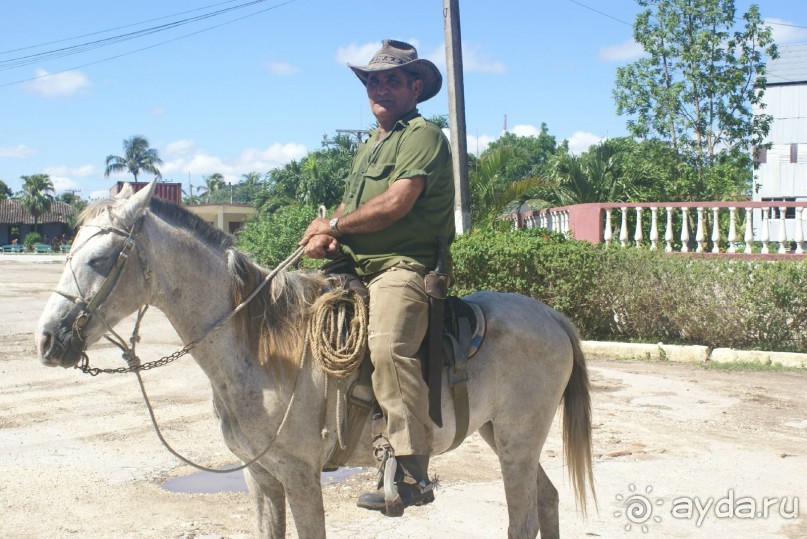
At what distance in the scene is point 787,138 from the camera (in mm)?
43125

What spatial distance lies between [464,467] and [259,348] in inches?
133

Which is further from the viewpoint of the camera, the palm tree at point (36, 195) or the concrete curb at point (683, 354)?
the palm tree at point (36, 195)

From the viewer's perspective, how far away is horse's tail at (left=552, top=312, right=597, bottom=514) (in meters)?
4.95

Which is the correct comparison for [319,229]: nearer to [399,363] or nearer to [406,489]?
[399,363]

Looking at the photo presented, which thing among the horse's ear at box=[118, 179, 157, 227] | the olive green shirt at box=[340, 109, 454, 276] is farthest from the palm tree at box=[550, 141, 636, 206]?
the horse's ear at box=[118, 179, 157, 227]

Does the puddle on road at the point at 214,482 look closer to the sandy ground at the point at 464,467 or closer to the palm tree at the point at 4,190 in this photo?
the sandy ground at the point at 464,467

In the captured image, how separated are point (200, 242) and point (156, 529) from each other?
2.47m

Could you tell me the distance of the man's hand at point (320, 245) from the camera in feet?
13.5

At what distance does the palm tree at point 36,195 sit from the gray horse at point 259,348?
82.4m

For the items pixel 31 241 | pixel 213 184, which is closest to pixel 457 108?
pixel 31 241

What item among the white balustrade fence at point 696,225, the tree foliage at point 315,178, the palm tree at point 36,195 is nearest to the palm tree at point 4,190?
the palm tree at point 36,195

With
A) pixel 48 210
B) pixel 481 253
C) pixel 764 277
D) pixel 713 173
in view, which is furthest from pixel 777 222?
pixel 48 210

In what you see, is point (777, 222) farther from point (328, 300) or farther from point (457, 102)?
point (328, 300)

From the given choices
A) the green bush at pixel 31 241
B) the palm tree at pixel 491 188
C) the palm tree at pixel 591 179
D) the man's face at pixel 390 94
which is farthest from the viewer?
the green bush at pixel 31 241
